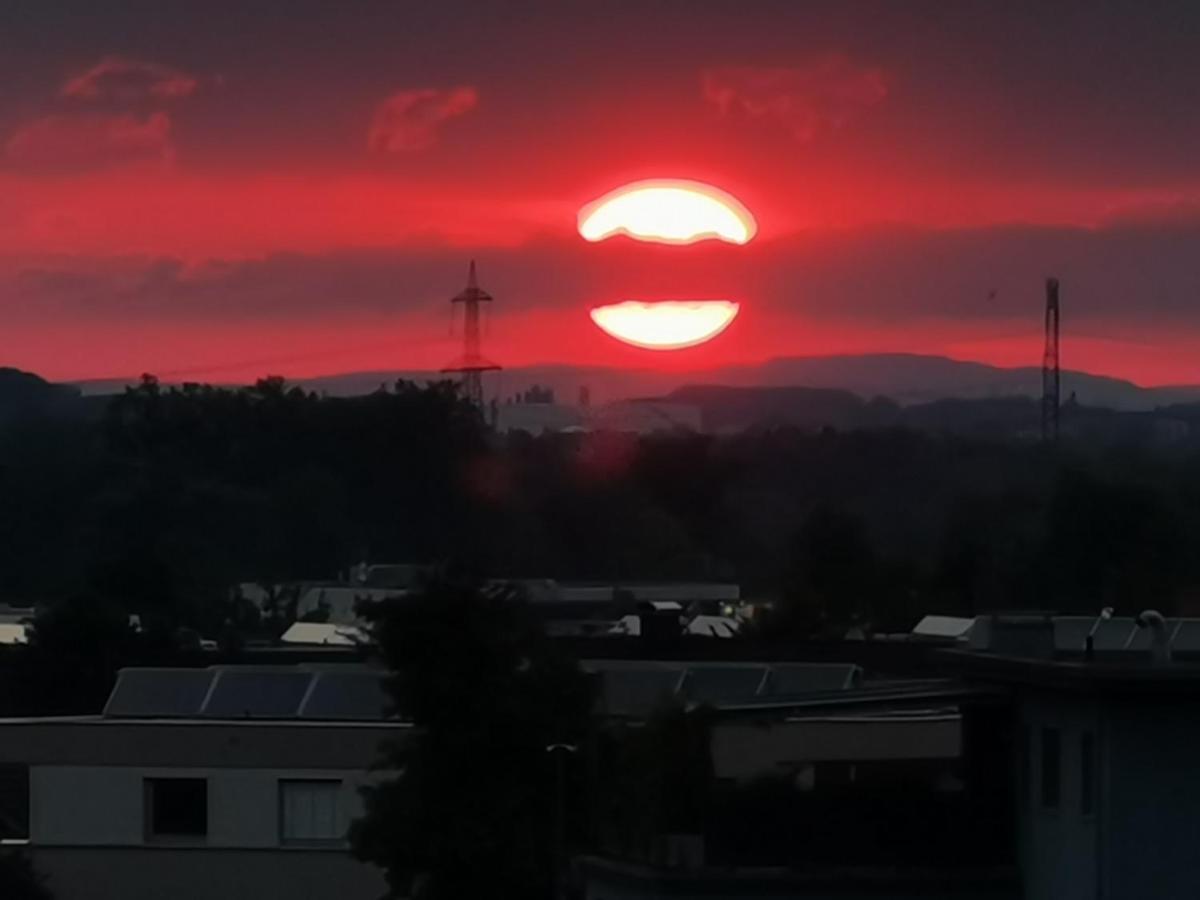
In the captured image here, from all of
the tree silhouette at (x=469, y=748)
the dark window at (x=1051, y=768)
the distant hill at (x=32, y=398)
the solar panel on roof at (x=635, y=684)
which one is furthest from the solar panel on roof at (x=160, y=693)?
the distant hill at (x=32, y=398)

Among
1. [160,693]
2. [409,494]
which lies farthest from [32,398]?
[160,693]

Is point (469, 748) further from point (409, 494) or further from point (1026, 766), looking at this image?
point (409, 494)

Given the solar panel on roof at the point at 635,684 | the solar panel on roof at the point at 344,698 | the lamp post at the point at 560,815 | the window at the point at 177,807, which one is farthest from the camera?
the solar panel on roof at the point at 344,698

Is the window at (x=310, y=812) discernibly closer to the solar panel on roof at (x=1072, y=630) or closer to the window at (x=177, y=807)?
the window at (x=177, y=807)

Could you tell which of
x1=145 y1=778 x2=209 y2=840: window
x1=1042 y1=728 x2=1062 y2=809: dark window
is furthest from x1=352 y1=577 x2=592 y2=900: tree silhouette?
x1=145 y1=778 x2=209 y2=840: window

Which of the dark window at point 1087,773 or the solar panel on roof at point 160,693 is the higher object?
the dark window at point 1087,773

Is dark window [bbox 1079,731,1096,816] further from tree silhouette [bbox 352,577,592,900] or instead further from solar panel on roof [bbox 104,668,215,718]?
solar panel on roof [bbox 104,668,215,718]
